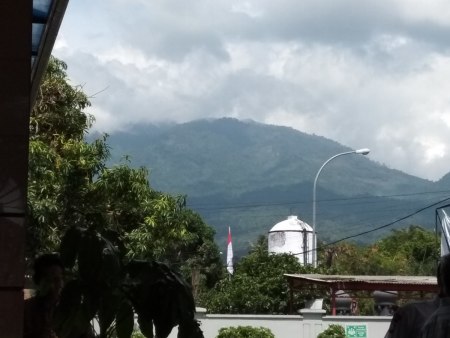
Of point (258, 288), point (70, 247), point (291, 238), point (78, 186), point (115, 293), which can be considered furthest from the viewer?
point (291, 238)

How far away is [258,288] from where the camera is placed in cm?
3045

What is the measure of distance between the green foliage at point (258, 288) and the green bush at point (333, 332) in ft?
19.5

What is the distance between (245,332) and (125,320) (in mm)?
19777

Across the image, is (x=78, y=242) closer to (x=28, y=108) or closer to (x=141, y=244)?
(x=28, y=108)

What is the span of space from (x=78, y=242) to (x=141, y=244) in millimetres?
11730

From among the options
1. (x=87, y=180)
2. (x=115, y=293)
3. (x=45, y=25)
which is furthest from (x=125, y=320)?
(x=87, y=180)

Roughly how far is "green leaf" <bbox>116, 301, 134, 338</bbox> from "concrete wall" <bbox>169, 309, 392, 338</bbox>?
19933 mm

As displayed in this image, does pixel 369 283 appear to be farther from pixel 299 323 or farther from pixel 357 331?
pixel 299 323

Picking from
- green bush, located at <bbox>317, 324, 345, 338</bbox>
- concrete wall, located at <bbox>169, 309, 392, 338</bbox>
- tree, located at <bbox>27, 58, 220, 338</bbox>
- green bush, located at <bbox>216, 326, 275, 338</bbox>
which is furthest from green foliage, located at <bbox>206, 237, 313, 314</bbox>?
tree, located at <bbox>27, 58, 220, 338</bbox>

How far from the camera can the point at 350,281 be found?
25.2m

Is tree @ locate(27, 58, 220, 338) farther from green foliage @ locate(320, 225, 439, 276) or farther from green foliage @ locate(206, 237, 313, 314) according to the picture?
green foliage @ locate(320, 225, 439, 276)

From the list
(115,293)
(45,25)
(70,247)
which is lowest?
(115,293)

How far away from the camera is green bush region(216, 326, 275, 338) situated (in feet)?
79.0

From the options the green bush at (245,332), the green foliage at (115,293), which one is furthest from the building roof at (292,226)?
the green foliage at (115,293)
